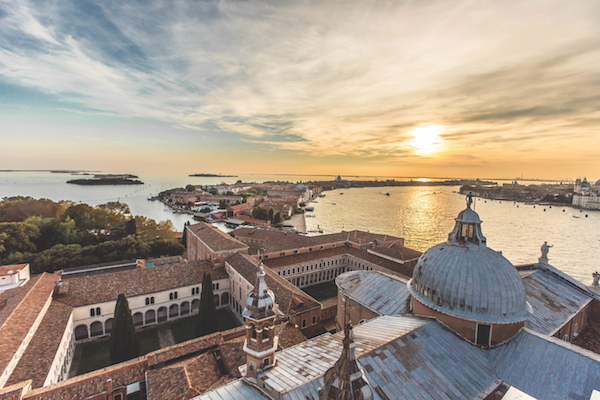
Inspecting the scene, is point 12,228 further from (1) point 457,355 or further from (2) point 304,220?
(2) point 304,220

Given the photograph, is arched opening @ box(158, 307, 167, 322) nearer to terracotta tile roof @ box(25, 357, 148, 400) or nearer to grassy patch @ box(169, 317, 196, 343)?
grassy patch @ box(169, 317, 196, 343)

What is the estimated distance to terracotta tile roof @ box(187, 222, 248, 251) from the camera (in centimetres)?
3054

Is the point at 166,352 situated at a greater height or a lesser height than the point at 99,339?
greater

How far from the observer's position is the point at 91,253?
3541 centimetres

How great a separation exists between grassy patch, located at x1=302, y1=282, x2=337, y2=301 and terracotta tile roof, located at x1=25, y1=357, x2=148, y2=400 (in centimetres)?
1988

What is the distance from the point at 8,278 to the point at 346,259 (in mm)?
36308

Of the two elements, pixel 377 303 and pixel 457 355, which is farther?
pixel 377 303

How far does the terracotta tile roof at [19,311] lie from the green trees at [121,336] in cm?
454

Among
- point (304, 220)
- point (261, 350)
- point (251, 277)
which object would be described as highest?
point (261, 350)

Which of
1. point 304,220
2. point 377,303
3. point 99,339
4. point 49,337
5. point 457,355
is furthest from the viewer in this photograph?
point 304,220

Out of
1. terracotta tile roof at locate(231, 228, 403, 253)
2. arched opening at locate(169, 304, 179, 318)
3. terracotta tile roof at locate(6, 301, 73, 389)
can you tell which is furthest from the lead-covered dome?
terracotta tile roof at locate(231, 228, 403, 253)

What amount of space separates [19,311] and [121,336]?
6.68 metres

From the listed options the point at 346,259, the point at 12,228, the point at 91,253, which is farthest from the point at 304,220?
the point at 12,228

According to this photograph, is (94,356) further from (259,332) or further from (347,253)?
(347,253)
